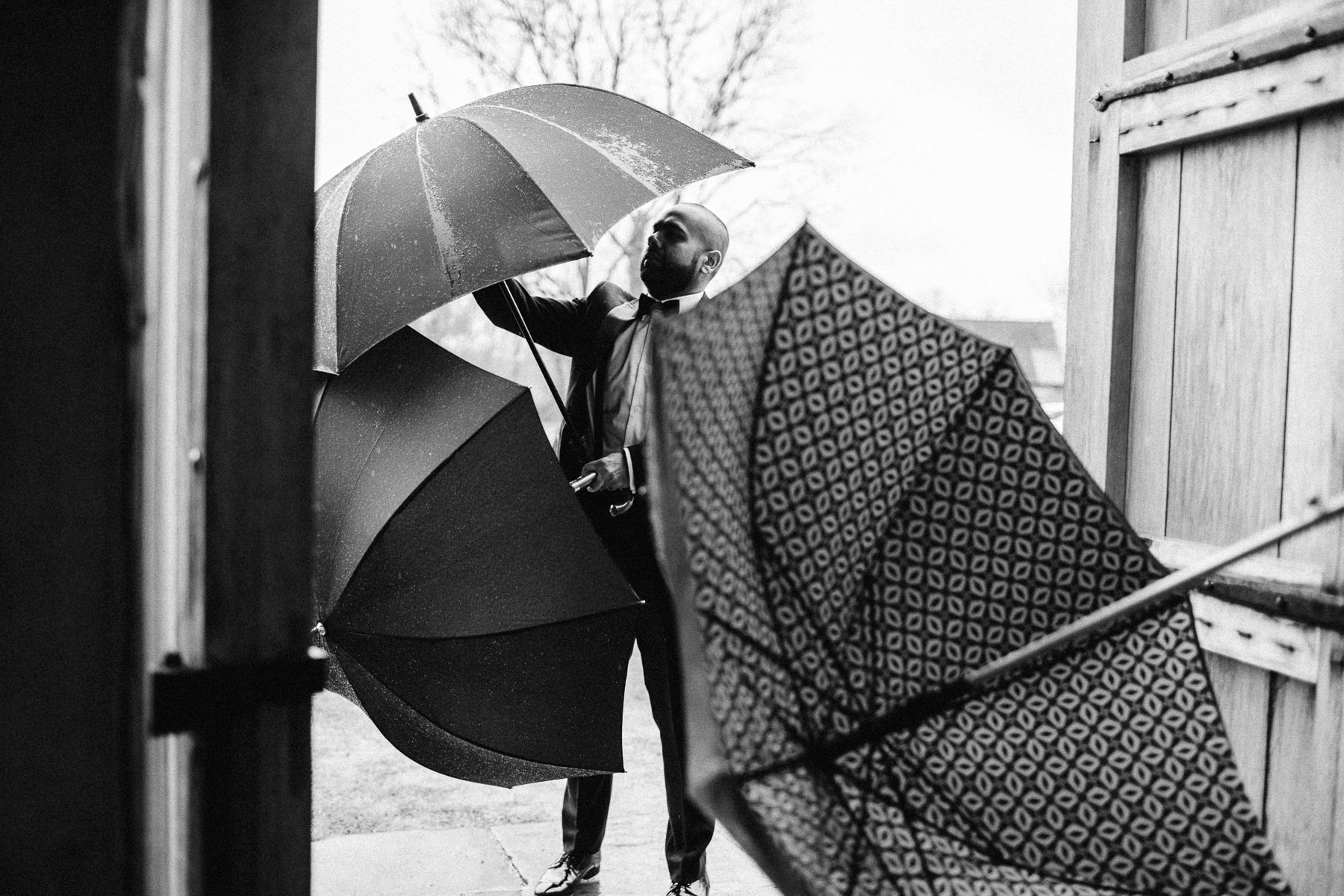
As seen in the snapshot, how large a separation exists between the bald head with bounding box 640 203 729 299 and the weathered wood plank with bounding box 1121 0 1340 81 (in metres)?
1.19

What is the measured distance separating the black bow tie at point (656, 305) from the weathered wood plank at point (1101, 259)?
109 centimetres

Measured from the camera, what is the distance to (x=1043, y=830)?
5.18 feet

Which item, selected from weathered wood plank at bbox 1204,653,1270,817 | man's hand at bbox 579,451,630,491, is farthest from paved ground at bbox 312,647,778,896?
weathered wood plank at bbox 1204,653,1270,817

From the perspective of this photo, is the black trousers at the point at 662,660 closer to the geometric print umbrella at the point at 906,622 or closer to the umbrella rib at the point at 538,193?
the umbrella rib at the point at 538,193

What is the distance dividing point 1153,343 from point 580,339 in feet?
5.25

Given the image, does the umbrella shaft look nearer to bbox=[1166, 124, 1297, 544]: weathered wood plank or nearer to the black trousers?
the black trousers

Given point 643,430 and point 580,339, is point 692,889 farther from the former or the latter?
point 580,339

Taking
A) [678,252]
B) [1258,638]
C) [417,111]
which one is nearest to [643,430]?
[678,252]

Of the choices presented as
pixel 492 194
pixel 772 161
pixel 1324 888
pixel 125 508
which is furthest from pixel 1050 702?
pixel 772 161

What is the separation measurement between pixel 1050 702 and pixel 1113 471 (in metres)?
1.39

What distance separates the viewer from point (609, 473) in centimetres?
316

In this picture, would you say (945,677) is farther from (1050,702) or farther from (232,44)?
(232,44)

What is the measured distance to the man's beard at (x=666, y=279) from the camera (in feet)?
10.8

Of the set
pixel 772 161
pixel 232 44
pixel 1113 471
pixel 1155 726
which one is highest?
pixel 772 161
